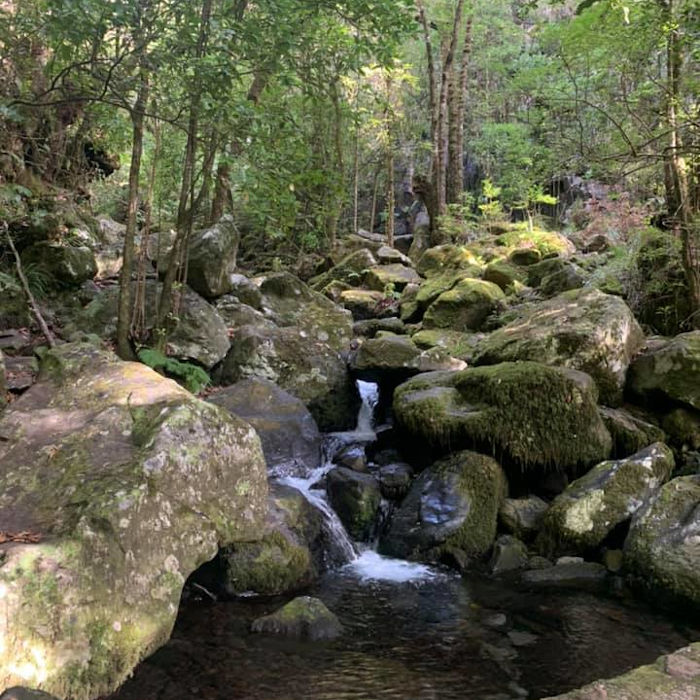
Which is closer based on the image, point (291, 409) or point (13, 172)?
point (291, 409)

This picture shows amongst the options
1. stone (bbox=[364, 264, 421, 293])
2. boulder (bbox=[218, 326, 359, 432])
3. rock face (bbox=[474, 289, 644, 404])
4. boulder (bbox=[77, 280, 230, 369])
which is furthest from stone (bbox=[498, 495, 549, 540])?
stone (bbox=[364, 264, 421, 293])

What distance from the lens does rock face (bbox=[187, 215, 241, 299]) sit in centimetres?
1063

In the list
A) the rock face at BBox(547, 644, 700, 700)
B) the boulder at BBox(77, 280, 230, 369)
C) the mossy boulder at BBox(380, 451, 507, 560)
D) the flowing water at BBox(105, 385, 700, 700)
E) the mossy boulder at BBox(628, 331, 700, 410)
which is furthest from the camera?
the boulder at BBox(77, 280, 230, 369)

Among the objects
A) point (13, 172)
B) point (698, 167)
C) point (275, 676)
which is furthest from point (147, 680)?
point (698, 167)

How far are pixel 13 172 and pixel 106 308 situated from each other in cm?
287

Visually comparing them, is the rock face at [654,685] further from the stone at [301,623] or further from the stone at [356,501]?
the stone at [356,501]

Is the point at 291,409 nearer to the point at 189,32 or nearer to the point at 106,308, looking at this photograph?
the point at 106,308

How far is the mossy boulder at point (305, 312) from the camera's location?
11625 mm

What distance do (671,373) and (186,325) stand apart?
697 centimetres

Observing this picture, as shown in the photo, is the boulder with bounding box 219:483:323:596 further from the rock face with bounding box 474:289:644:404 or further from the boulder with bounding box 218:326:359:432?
the rock face with bounding box 474:289:644:404

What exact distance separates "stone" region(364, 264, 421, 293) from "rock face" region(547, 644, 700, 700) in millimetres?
12842

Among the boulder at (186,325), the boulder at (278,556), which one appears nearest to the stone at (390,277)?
the boulder at (186,325)

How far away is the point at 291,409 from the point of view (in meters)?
8.69

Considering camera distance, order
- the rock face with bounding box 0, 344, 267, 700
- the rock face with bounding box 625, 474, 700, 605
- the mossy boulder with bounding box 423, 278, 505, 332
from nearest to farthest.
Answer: the rock face with bounding box 0, 344, 267, 700
the rock face with bounding box 625, 474, 700, 605
the mossy boulder with bounding box 423, 278, 505, 332
